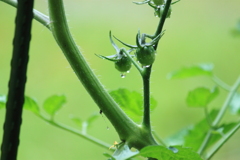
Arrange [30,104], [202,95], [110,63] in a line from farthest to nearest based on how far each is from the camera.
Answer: [110,63], [202,95], [30,104]

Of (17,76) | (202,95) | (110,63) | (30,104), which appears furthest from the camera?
(110,63)

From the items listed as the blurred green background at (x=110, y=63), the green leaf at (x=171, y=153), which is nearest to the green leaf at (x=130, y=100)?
the green leaf at (x=171, y=153)

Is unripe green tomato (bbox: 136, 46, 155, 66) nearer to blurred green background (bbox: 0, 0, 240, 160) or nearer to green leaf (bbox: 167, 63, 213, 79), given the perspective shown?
green leaf (bbox: 167, 63, 213, 79)

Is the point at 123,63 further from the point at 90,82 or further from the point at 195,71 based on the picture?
the point at 195,71

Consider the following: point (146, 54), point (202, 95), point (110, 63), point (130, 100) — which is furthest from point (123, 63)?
point (110, 63)

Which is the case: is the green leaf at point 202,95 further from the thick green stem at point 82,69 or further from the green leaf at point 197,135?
the thick green stem at point 82,69

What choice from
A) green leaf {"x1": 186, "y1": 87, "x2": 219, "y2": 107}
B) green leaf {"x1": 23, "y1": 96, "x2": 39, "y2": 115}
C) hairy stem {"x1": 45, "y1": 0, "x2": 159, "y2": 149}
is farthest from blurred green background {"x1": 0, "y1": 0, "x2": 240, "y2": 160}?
hairy stem {"x1": 45, "y1": 0, "x2": 159, "y2": 149}
